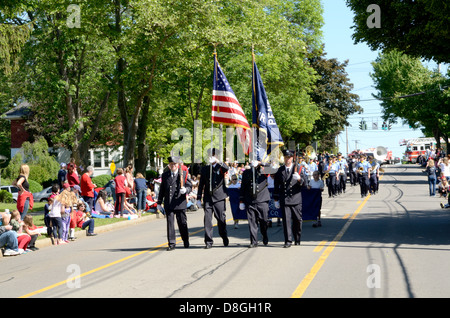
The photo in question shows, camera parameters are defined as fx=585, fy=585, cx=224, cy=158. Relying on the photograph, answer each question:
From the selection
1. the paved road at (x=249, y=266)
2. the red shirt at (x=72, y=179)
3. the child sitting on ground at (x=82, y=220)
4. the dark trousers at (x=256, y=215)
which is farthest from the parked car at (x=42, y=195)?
the dark trousers at (x=256, y=215)

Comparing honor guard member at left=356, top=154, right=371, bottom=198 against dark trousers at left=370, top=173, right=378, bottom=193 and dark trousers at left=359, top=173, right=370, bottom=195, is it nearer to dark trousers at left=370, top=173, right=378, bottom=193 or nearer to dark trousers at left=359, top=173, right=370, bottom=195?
dark trousers at left=359, top=173, right=370, bottom=195

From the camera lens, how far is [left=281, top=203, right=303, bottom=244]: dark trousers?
1204 cm

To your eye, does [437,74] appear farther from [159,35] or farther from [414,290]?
[414,290]

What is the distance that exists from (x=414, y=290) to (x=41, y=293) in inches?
202

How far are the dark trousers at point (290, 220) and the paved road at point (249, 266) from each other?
26cm

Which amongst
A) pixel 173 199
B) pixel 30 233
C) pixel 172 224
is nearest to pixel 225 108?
pixel 173 199

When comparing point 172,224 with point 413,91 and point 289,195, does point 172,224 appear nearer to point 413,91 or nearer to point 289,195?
point 289,195

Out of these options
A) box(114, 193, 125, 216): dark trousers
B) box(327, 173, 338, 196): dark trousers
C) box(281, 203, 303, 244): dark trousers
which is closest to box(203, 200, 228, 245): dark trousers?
box(281, 203, 303, 244): dark trousers

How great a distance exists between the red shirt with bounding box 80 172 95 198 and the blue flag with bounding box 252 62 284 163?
8.14 metres

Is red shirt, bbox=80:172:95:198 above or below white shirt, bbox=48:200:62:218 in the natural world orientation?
above

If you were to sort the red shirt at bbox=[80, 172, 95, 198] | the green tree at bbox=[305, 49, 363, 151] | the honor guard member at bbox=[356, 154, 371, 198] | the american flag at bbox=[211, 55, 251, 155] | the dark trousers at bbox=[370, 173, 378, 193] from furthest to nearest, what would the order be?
the green tree at bbox=[305, 49, 363, 151]
the dark trousers at bbox=[370, 173, 378, 193]
the honor guard member at bbox=[356, 154, 371, 198]
the red shirt at bbox=[80, 172, 95, 198]
the american flag at bbox=[211, 55, 251, 155]

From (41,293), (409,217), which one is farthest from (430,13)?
(41,293)

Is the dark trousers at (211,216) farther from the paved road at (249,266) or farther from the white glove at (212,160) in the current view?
the white glove at (212,160)

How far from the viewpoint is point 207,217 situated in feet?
40.1
